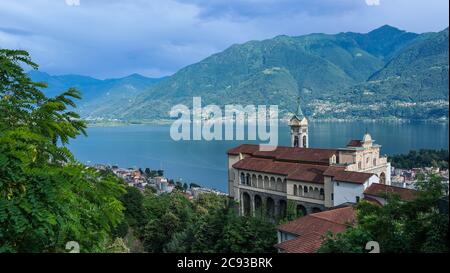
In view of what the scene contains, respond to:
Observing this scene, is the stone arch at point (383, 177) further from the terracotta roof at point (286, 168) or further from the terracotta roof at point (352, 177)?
the terracotta roof at point (352, 177)

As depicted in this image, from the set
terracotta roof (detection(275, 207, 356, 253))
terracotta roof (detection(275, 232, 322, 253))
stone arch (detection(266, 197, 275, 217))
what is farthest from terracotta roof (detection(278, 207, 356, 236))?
stone arch (detection(266, 197, 275, 217))

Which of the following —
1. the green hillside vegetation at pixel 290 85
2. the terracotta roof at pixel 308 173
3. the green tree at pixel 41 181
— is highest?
the green hillside vegetation at pixel 290 85

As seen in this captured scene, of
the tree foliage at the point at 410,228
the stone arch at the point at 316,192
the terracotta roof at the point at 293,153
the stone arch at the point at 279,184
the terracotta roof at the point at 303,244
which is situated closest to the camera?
the tree foliage at the point at 410,228

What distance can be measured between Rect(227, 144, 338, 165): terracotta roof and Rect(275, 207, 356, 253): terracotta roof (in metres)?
10.2

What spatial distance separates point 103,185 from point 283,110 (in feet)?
556

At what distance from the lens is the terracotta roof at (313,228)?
1397 centimetres

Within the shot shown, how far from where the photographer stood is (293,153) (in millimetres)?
32594

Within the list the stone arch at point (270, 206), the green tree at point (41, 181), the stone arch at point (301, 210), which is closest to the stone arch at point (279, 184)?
the stone arch at point (270, 206)

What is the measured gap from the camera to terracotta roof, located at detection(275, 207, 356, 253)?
14.0 meters

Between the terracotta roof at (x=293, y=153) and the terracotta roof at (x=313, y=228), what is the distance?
33.6 ft

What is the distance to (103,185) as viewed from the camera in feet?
18.1

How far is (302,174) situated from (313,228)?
12.5 m
